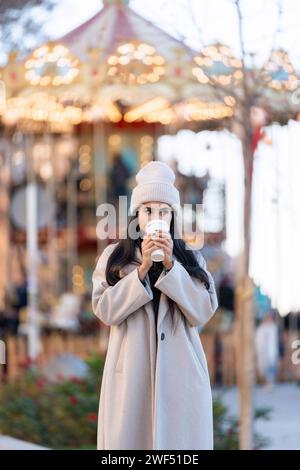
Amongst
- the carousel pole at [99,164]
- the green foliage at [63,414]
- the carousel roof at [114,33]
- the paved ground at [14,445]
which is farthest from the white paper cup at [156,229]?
the carousel pole at [99,164]

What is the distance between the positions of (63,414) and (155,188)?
4.93m

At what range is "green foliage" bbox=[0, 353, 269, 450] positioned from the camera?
367 inches

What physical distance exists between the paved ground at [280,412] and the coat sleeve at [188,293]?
170 inches

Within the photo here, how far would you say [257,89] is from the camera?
8.56m

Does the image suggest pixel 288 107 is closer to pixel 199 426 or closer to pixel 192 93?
pixel 192 93

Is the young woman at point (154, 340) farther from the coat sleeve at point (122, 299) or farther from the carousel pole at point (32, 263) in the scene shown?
the carousel pole at point (32, 263)

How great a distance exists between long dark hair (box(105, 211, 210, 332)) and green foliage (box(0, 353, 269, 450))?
3504mm

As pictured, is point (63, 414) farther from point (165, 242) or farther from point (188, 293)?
point (165, 242)

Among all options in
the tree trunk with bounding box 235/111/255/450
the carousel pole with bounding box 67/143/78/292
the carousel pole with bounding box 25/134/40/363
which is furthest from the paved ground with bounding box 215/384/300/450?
the carousel pole with bounding box 67/143/78/292

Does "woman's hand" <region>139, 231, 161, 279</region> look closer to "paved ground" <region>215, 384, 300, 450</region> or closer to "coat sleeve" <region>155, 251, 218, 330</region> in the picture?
"coat sleeve" <region>155, 251, 218, 330</region>

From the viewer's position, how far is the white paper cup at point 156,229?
5066mm

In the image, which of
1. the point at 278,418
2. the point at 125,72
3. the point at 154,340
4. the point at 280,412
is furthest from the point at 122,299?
the point at 280,412

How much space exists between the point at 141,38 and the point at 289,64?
2842mm

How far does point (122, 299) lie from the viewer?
17.2ft
